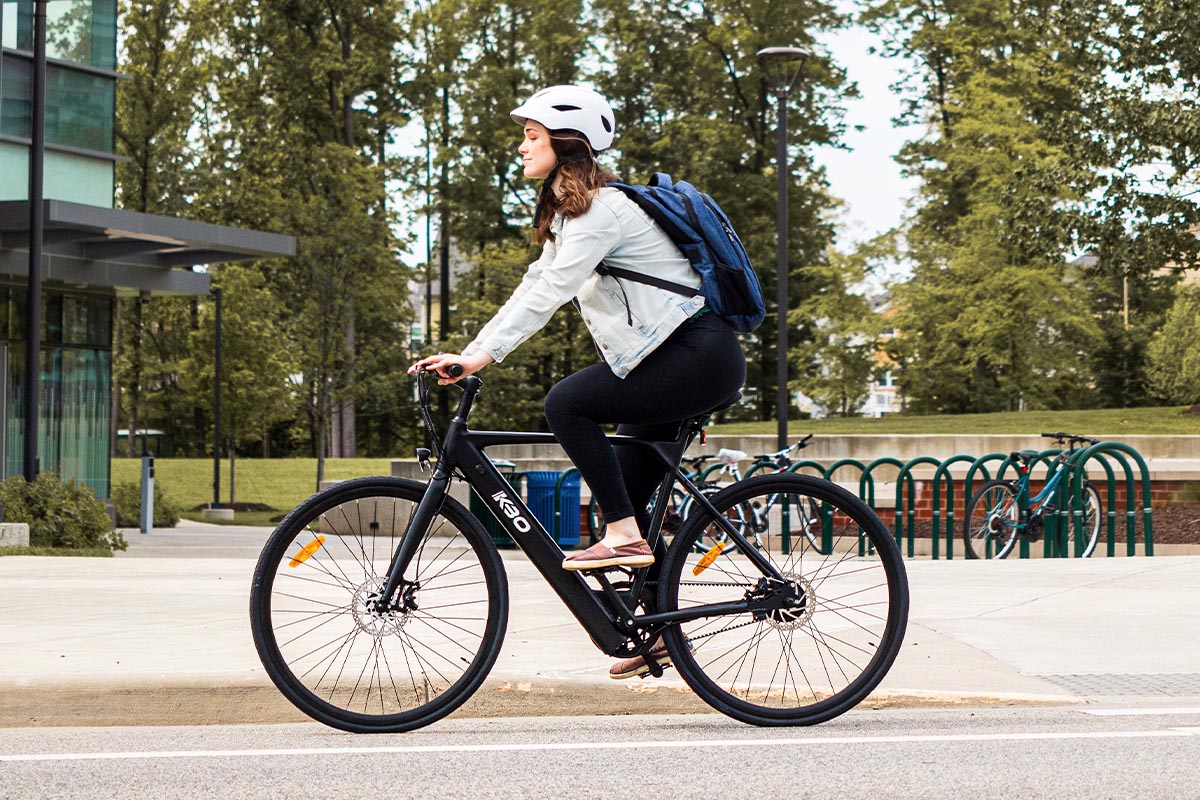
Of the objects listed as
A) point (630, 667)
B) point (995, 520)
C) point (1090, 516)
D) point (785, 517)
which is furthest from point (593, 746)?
point (1090, 516)

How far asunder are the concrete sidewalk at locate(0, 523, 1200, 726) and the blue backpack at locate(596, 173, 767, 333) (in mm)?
1597

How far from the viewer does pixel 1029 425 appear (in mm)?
26562

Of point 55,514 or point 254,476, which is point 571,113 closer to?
point 55,514

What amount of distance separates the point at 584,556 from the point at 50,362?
1978 centimetres

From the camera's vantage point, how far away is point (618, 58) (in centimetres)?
4281

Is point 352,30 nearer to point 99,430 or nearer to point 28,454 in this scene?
point 99,430

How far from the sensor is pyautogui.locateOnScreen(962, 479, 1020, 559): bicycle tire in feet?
47.6

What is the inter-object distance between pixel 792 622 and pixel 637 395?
0.96 m

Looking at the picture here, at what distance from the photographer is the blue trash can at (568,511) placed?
17000 mm

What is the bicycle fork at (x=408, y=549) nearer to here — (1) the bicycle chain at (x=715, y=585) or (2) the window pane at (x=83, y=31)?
(1) the bicycle chain at (x=715, y=585)

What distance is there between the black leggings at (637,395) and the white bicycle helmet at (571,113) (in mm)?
657

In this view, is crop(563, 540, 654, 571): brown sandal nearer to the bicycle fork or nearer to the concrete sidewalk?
the bicycle fork

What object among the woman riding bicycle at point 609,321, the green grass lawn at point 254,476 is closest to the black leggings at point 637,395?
the woman riding bicycle at point 609,321

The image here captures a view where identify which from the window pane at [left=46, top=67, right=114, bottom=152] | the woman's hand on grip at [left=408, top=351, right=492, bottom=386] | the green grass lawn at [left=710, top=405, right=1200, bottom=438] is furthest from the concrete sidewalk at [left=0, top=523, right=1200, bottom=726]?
the green grass lawn at [left=710, top=405, right=1200, bottom=438]
